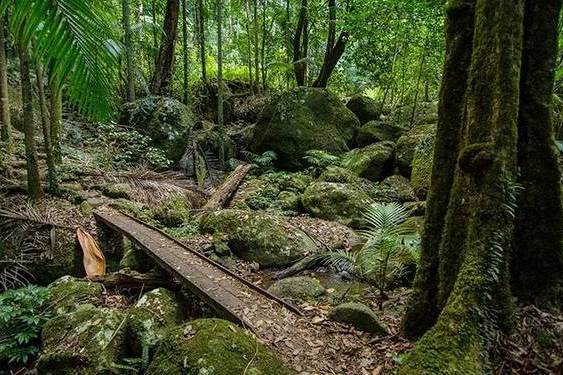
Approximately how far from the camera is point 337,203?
8.16 metres

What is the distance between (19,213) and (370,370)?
5.35m

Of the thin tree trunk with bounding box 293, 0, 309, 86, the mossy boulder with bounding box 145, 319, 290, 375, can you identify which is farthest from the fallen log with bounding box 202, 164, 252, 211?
the thin tree trunk with bounding box 293, 0, 309, 86

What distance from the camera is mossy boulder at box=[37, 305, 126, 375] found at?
3520mm

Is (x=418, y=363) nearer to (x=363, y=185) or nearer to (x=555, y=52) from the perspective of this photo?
(x=555, y=52)

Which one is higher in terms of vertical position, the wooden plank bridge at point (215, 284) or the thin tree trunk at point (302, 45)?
the thin tree trunk at point (302, 45)

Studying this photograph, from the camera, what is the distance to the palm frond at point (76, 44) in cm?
145

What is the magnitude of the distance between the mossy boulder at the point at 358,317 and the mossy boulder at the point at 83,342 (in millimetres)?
1957

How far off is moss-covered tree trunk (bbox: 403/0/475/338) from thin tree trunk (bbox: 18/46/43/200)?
508cm

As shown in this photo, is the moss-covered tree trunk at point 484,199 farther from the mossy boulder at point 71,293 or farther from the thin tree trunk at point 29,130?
the thin tree trunk at point 29,130

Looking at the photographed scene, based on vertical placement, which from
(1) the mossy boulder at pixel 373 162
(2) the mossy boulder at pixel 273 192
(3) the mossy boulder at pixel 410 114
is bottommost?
(2) the mossy boulder at pixel 273 192

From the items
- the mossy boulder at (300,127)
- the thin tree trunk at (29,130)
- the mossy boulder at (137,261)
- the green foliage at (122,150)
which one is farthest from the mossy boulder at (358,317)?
the mossy boulder at (300,127)

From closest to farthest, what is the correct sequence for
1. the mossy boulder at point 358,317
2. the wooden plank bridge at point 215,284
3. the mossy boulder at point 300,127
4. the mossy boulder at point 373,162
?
the mossy boulder at point 358,317, the wooden plank bridge at point 215,284, the mossy boulder at point 373,162, the mossy boulder at point 300,127

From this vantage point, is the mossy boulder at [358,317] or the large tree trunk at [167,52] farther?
the large tree trunk at [167,52]

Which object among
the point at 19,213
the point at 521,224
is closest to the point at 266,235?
the point at 19,213
